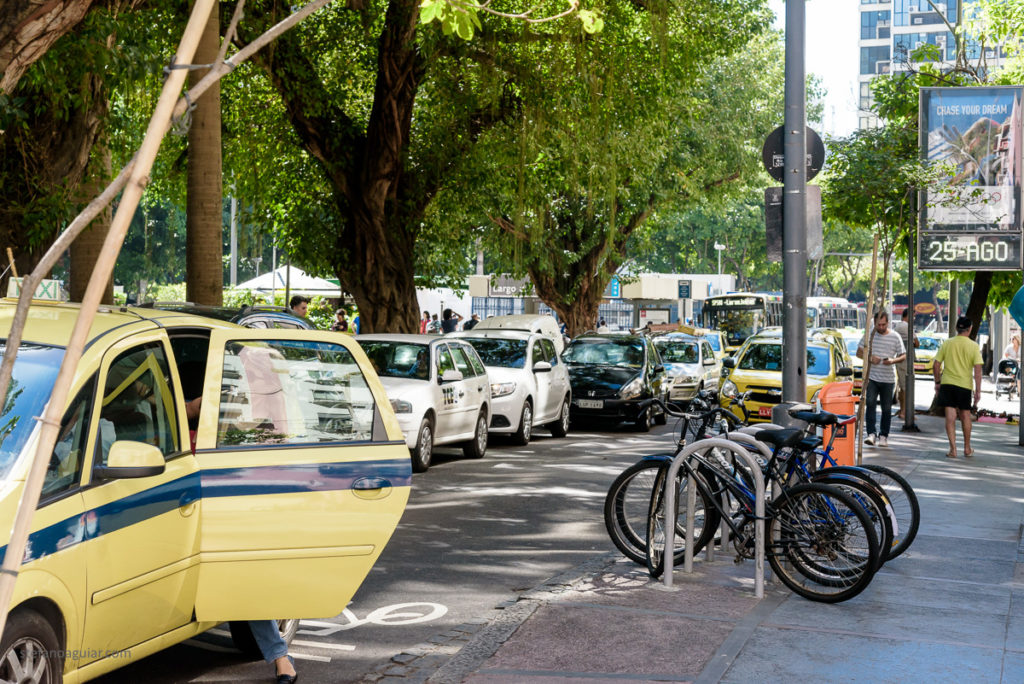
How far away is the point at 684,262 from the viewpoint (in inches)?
3031

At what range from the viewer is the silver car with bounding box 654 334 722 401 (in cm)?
2580

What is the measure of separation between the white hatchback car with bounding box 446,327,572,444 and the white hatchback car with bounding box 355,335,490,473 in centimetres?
106

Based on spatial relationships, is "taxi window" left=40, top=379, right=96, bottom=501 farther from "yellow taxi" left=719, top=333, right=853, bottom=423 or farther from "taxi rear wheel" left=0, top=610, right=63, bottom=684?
"yellow taxi" left=719, top=333, right=853, bottom=423

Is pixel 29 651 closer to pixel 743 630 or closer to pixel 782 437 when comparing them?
pixel 743 630

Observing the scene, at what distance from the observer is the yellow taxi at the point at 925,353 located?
1770 inches

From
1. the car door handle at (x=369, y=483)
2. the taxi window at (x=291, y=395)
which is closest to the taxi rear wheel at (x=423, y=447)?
the taxi window at (x=291, y=395)

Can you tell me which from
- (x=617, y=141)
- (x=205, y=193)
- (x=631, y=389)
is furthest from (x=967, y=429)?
(x=205, y=193)

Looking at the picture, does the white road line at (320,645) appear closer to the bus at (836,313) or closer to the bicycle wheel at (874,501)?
the bicycle wheel at (874,501)

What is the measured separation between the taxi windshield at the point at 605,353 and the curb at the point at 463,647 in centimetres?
1451

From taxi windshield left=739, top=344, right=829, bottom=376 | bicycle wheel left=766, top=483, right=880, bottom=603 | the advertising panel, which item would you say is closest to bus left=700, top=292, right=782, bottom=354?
taxi windshield left=739, top=344, right=829, bottom=376

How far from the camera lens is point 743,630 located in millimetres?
6754

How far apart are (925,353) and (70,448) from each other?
45.7 metres

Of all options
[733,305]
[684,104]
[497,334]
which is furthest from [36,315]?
[733,305]

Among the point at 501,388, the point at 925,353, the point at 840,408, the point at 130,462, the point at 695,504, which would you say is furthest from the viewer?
the point at 925,353
